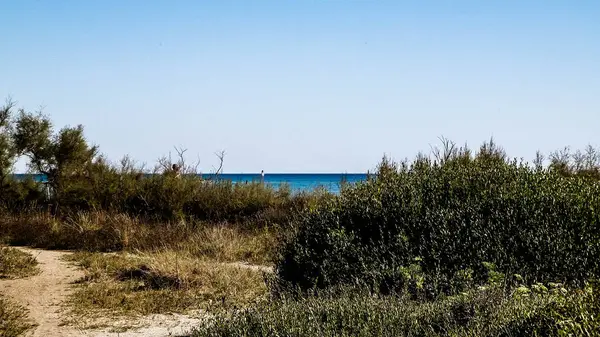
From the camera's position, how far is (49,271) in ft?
42.6

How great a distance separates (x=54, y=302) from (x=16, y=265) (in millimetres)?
2613

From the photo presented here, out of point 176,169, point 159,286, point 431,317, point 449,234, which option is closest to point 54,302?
point 159,286

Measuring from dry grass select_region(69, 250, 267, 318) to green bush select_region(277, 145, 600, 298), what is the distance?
1851 millimetres

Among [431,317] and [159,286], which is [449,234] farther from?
[159,286]

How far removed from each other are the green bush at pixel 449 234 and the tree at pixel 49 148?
14748 millimetres

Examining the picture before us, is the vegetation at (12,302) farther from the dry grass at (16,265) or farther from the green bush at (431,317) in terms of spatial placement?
the green bush at (431,317)

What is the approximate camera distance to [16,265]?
12.9m

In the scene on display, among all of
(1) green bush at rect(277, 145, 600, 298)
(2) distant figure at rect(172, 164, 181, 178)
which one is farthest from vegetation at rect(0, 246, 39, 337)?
(2) distant figure at rect(172, 164, 181, 178)

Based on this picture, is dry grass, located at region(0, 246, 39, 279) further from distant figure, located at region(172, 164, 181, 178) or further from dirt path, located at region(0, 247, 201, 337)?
distant figure, located at region(172, 164, 181, 178)

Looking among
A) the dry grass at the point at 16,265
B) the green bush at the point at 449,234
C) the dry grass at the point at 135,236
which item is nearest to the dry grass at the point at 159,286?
the dry grass at the point at 16,265

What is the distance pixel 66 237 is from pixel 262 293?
8172 millimetres

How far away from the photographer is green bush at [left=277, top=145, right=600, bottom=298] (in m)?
7.59

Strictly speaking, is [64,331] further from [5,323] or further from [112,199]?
[112,199]

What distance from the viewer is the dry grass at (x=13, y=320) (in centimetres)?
883
